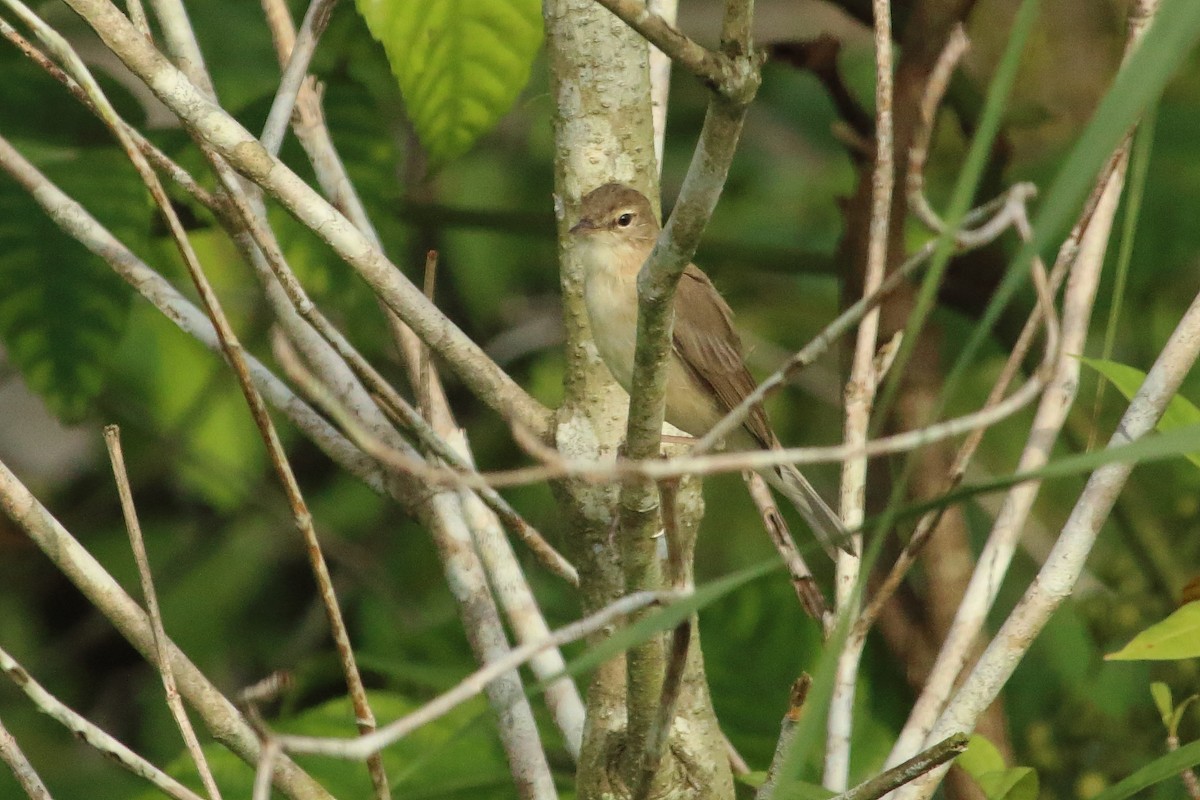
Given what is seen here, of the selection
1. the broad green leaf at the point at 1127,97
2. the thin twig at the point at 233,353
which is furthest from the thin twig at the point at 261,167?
the broad green leaf at the point at 1127,97

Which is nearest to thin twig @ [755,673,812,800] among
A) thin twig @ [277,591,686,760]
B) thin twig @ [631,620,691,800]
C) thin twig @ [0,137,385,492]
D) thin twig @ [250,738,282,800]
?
thin twig @ [631,620,691,800]

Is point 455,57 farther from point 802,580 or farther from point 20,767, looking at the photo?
point 20,767

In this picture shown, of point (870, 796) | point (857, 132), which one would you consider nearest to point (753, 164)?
point (857, 132)

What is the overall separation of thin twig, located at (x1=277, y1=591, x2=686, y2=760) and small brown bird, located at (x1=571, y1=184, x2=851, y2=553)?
81 cm

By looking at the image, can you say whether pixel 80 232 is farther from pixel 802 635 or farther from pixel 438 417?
pixel 802 635

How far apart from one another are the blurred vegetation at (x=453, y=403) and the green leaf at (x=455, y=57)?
0.23 meters

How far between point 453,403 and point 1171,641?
3.99 metres

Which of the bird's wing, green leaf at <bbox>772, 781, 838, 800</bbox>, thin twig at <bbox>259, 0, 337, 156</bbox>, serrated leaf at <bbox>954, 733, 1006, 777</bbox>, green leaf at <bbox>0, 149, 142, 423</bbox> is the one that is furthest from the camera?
the bird's wing

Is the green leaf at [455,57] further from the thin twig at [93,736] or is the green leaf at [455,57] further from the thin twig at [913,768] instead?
the thin twig at [913,768]

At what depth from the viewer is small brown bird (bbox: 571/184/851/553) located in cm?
231

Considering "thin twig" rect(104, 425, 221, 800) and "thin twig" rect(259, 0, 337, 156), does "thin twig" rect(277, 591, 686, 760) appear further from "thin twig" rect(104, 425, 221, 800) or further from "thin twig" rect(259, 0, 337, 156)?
"thin twig" rect(259, 0, 337, 156)

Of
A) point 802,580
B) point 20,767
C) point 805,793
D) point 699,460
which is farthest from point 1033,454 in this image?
point 20,767

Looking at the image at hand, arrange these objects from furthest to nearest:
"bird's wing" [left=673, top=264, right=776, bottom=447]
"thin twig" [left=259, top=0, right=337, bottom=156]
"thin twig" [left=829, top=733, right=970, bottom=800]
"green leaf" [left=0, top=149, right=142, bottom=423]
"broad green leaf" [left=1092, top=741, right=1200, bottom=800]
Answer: "bird's wing" [left=673, top=264, right=776, bottom=447] < "green leaf" [left=0, top=149, right=142, bottom=423] < "thin twig" [left=259, top=0, right=337, bottom=156] < "broad green leaf" [left=1092, top=741, right=1200, bottom=800] < "thin twig" [left=829, top=733, right=970, bottom=800]

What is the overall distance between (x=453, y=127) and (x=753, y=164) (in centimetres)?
315
